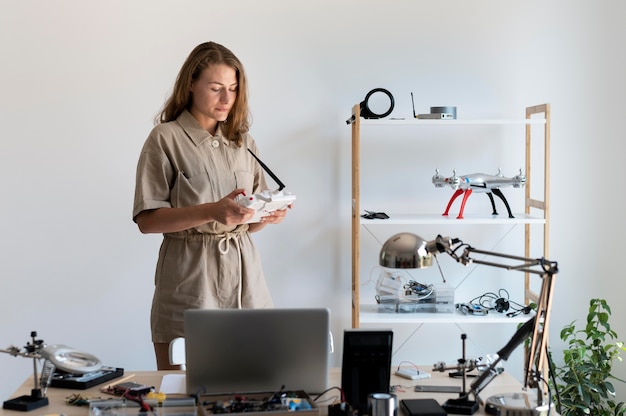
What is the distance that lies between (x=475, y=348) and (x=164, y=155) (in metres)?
2.15

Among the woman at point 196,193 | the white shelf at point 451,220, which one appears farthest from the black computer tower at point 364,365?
the white shelf at point 451,220

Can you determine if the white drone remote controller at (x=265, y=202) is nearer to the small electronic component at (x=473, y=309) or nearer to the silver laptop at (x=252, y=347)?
the silver laptop at (x=252, y=347)

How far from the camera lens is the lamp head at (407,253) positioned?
198cm

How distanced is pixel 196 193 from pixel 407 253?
1.04 metres

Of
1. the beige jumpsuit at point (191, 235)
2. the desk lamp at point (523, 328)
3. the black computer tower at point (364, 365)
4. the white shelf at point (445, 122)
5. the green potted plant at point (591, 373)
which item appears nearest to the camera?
the desk lamp at point (523, 328)

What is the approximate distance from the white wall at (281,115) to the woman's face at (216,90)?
1.15m

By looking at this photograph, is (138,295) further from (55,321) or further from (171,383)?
(171,383)

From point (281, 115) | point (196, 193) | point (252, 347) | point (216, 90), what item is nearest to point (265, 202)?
point (196, 193)

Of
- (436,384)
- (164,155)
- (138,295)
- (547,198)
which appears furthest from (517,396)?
(138,295)

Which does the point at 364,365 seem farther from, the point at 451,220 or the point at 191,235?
the point at 451,220

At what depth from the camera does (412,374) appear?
2383mm

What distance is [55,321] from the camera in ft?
13.0

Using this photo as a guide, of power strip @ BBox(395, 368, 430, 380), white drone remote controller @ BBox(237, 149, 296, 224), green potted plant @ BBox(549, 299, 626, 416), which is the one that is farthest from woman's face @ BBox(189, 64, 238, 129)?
green potted plant @ BBox(549, 299, 626, 416)

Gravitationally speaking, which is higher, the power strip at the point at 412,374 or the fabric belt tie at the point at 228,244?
the fabric belt tie at the point at 228,244
